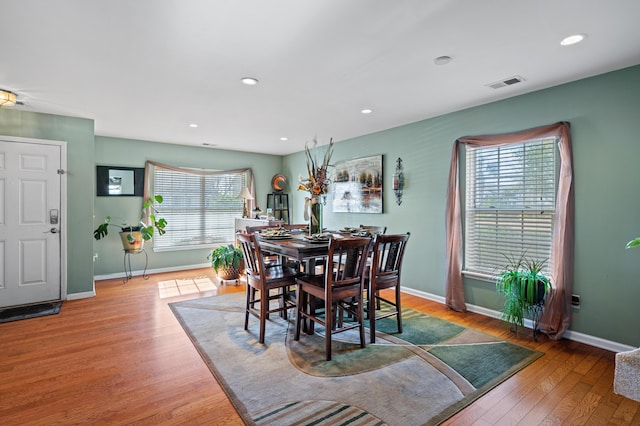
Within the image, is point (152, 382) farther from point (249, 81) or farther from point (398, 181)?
point (398, 181)

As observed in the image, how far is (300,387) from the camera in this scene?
7.40 feet

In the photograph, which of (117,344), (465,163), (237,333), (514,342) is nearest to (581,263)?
(514,342)

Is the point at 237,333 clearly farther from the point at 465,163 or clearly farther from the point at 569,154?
the point at 569,154

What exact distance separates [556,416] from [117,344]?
3.48 metres

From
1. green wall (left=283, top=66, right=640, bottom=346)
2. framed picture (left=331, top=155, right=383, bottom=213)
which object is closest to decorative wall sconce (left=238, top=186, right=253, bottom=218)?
framed picture (left=331, top=155, right=383, bottom=213)

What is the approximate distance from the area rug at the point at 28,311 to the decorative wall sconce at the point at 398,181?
4.63 meters

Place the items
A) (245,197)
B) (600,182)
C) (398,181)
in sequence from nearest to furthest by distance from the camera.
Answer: (600,182)
(398,181)
(245,197)

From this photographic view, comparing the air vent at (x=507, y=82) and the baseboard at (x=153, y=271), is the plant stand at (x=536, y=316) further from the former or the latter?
the baseboard at (x=153, y=271)

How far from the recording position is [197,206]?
6.48 meters

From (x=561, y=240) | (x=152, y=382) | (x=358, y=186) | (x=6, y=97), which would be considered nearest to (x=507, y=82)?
(x=561, y=240)

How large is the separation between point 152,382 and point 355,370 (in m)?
1.50

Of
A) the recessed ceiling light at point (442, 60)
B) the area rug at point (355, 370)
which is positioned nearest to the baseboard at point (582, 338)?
the area rug at point (355, 370)

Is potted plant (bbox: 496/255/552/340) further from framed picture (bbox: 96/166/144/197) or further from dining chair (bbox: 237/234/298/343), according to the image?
framed picture (bbox: 96/166/144/197)

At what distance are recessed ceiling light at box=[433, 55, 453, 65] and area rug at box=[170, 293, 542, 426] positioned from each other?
246 cm
